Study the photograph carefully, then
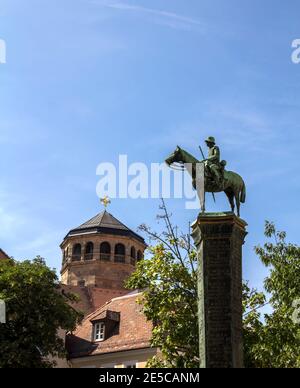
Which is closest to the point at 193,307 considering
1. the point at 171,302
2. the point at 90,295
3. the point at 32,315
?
the point at 171,302

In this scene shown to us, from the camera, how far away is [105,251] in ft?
219

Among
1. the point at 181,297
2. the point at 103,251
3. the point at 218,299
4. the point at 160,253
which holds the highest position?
the point at 103,251

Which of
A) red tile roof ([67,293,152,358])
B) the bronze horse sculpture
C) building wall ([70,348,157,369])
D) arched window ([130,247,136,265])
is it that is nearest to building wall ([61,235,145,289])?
arched window ([130,247,136,265])

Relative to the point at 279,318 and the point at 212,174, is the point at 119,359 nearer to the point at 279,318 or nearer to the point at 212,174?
the point at 279,318

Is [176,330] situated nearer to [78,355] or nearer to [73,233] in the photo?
[78,355]

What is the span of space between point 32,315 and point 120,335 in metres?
10.0

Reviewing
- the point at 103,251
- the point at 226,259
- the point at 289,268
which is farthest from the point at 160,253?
the point at 103,251

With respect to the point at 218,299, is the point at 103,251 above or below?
above

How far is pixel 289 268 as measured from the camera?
2189 cm

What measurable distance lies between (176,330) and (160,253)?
11.2ft

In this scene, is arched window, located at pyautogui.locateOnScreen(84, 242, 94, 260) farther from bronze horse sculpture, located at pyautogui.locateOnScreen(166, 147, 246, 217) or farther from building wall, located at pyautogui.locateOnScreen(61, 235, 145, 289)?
bronze horse sculpture, located at pyautogui.locateOnScreen(166, 147, 246, 217)

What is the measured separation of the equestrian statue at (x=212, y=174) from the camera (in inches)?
579

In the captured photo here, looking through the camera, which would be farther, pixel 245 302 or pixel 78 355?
pixel 78 355
